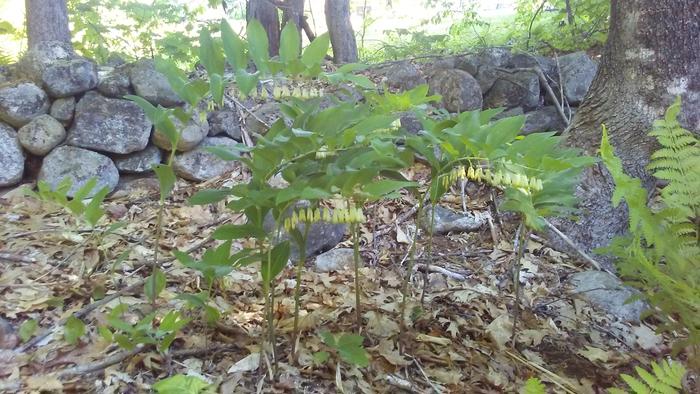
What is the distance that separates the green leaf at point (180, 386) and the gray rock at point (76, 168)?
9.00 ft

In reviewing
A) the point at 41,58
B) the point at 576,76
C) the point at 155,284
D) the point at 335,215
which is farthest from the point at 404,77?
the point at 335,215

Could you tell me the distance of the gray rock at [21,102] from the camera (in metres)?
3.73

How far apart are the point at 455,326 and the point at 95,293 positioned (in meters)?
1.43

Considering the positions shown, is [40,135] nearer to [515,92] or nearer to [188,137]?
[188,137]

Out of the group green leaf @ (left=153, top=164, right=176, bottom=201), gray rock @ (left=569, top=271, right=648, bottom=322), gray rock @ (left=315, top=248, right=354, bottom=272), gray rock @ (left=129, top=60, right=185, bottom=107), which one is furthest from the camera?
gray rock @ (left=129, top=60, right=185, bottom=107)

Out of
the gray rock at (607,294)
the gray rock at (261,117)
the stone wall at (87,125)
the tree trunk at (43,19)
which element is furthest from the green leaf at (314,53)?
the tree trunk at (43,19)

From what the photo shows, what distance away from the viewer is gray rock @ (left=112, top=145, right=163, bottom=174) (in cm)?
400

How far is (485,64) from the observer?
5055mm

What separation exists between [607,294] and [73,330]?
228cm

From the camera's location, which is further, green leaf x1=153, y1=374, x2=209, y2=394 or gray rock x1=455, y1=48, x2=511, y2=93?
gray rock x1=455, y1=48, x2=511, y2=93

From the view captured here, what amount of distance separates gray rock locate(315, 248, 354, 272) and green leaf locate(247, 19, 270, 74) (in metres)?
1.40

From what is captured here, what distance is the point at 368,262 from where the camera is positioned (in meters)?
2.78

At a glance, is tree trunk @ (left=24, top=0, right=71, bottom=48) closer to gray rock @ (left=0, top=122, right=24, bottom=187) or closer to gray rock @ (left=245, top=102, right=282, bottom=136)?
gray rock @ (left=0, top=122, right=24, bottom=187)

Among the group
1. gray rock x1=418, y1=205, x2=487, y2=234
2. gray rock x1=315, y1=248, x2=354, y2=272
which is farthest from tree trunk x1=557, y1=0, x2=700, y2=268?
gray rock x1=315, y1=248, x2=354, y2=272
